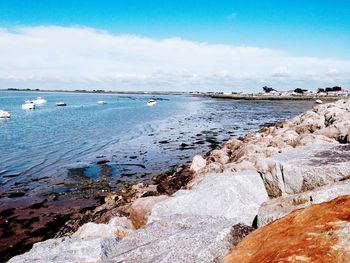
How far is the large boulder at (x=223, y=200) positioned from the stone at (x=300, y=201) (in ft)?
3.68

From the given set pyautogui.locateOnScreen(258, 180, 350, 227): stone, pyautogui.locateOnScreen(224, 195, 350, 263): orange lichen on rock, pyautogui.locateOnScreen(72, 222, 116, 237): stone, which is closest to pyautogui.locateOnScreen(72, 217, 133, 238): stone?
pyautogui.locateOnScreen(72, 222, 116, 237): stone

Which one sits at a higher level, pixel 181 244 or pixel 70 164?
pixel 181 244

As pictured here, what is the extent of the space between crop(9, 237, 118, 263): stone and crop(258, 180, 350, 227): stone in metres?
2.81

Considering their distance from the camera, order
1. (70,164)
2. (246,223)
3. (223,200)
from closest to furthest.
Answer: (246,223) → (223,200) → (70,164)

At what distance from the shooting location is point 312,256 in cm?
350

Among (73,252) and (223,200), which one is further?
(223,200)

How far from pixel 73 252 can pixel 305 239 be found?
13.1ft

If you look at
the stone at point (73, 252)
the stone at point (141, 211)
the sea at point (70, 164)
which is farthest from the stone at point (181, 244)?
the sea at point (70, 164)

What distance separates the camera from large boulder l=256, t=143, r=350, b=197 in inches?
270

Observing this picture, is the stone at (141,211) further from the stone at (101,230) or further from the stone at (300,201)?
the stone at (300,201)

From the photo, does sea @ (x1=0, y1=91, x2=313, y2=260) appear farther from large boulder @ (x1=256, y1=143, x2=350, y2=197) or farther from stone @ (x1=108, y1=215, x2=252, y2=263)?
large boulder @ (x1=256, y1=143, x2=350, y2=197)

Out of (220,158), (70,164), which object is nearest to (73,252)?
(220,158)

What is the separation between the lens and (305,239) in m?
3.89

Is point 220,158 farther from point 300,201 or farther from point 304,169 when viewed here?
point 300,201
